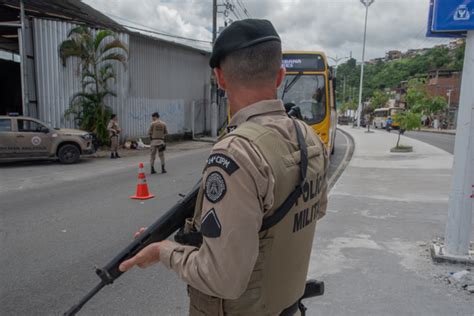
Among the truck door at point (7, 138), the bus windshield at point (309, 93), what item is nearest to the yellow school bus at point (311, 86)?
the bus windshield at point (309, 93)

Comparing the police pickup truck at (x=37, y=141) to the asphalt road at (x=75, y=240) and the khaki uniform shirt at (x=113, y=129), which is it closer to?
the khaki uniform shirt at (x=113, y=129)

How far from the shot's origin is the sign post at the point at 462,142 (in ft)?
12.8

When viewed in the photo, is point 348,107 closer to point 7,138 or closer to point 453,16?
point 7,138

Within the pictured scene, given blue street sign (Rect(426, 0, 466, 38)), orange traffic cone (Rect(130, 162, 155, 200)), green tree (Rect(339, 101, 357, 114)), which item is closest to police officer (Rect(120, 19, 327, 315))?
blue street sign (Rect(426, 0, 466, 38))

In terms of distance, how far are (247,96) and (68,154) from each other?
493 inches

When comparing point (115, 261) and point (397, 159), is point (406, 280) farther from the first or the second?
point (397, 159)

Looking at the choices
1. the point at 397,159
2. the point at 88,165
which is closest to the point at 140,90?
the point at 88,165

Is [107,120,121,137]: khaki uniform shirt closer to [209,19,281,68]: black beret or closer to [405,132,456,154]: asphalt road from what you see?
[209,19,281,68]: black beret

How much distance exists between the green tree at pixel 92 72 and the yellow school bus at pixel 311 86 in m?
8.50

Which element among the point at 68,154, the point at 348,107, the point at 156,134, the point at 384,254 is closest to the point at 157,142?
the point at 156,134

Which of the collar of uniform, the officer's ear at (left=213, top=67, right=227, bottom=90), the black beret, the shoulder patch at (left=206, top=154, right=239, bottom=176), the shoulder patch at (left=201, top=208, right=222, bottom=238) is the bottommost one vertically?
the shoulder patch at (left=201, top=208, right=222, bottom=238)

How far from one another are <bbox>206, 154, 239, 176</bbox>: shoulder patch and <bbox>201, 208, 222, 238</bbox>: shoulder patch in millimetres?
142

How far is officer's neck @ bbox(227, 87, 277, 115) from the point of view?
1406 mm

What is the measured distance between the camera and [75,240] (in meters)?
5.10
